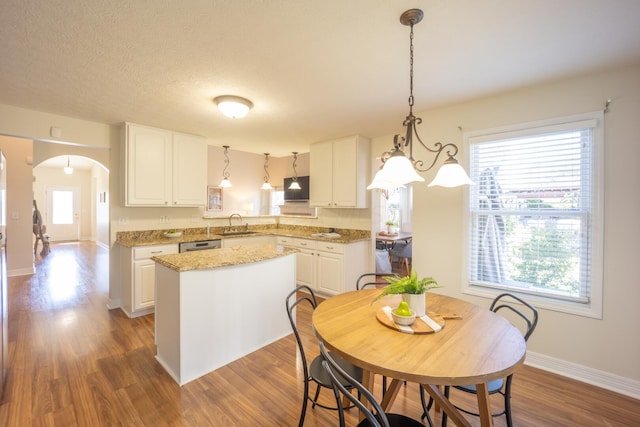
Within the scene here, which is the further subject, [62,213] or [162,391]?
[62,213]

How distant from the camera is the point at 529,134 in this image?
7.97ft

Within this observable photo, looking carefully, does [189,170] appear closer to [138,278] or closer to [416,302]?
[138,278]

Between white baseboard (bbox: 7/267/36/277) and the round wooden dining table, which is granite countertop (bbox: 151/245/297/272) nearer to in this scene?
the round wooden dining table

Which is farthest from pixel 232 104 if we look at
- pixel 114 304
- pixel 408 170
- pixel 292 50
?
pixel 114 304

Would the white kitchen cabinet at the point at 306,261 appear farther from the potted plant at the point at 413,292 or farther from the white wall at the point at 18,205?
the white wall at the point at 18,205

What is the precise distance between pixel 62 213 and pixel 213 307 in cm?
1081

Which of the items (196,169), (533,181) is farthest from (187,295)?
(533,181)

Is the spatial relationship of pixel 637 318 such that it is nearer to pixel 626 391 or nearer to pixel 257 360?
pixel 626 391

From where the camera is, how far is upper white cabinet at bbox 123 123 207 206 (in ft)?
11.4

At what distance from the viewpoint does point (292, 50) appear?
1.90m

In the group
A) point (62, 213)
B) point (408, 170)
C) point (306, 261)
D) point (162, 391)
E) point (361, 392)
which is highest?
point (408, 170)

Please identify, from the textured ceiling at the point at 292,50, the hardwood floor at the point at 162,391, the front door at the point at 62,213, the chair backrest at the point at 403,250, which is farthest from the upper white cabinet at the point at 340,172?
the front door at the point at 62,213

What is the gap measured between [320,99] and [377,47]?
3.14ft

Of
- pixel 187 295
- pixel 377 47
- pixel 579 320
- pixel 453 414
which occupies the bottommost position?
pixel 453 414
